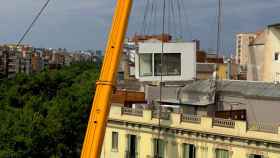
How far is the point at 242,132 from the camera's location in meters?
31.3

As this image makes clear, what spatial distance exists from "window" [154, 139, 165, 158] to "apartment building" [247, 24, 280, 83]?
16776 mm

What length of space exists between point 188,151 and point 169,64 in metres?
13.2

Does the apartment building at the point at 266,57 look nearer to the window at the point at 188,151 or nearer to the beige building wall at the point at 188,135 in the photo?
the beige building wall at the point at 188,135

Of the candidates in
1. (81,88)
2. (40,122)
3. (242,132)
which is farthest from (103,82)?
(81,88)

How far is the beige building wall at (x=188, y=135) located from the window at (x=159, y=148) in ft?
0.75

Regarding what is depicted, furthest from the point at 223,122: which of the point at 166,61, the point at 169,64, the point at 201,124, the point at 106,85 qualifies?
the point at 169,64

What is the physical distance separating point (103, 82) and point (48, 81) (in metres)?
51.7

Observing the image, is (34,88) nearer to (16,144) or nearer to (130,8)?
(16,144)

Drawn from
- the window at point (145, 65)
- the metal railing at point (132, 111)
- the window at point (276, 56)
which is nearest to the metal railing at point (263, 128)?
the metal railing at point (132, 111)

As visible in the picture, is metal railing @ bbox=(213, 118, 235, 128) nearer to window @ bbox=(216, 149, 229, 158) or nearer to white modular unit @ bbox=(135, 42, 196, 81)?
window @ bbox=(216, 149, 229, 158)

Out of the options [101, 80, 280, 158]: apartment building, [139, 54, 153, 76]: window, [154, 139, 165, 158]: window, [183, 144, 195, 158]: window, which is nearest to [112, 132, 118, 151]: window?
[101, 80, 280, 158]: apartment building

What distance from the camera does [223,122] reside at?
32.3 m

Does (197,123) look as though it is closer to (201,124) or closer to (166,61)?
(201,124)

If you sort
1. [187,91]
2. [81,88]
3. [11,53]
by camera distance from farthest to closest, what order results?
[11,53]
[81,88]
[187,91]
